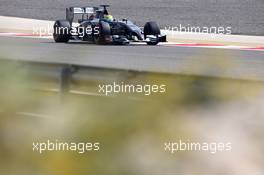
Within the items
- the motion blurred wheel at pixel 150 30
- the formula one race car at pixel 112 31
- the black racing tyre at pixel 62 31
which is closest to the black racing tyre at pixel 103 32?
the formula one race car at pixel 112 31

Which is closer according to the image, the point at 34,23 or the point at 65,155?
the point at 65,155

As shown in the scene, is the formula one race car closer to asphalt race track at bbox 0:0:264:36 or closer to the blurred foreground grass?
asphalt race track at bbox 0:0:264:36

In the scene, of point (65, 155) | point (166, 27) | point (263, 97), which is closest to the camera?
point (263, 97)

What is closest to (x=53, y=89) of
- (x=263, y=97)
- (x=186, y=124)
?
(x=186, y=124)

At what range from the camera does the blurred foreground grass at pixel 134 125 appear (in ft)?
10.0

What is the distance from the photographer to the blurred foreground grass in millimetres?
3053

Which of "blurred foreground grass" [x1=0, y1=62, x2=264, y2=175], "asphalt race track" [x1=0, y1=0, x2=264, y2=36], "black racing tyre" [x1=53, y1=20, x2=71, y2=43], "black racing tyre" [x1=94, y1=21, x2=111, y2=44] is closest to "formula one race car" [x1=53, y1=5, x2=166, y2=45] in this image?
"black racing tyre" [x1=94, y1=21, x2=111, y2=44]

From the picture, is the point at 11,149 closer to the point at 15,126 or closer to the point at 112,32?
the point at 15,126

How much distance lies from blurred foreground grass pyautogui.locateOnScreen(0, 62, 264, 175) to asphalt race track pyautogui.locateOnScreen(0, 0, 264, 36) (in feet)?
59.2

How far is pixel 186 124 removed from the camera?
3205mm

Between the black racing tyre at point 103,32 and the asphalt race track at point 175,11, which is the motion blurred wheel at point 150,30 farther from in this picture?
the asphalt race track at point 175,11

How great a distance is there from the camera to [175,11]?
27328 mm

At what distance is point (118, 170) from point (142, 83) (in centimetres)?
60

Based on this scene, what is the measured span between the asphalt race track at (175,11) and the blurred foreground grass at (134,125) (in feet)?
59.2
